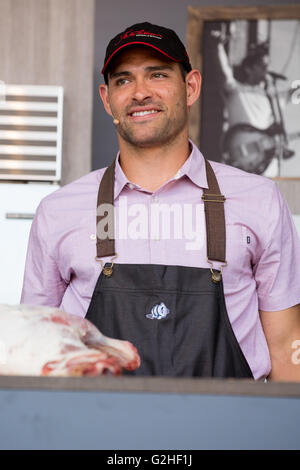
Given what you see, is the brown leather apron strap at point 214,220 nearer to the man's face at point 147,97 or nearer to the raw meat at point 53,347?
the man's face at point 147,97

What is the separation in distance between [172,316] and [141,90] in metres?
0.56

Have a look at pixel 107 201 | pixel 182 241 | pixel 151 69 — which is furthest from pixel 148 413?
pixel 151 69

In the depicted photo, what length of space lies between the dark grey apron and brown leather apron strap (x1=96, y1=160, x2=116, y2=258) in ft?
0.14

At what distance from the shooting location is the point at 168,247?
1562mm

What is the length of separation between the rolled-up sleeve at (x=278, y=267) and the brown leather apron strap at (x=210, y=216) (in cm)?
12

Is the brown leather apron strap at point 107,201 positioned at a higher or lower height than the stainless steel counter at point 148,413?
higher

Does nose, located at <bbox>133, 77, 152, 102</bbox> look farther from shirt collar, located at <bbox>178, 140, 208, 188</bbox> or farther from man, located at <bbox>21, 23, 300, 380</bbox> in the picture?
shirt collar, located at <bbox>178, 140, 208, 188</bbox>

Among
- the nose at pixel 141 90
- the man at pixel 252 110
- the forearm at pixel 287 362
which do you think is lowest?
the forearm at pixel 287 362

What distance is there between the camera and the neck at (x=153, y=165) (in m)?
1.67

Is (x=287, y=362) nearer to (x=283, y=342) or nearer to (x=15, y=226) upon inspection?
(x=283, y=342)

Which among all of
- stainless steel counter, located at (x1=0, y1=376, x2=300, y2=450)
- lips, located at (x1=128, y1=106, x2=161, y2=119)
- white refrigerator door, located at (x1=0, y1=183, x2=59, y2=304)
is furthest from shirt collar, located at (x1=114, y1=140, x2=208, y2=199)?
white refrigerator door, located at (x1=0, y1=183, x2=59, y2=304)

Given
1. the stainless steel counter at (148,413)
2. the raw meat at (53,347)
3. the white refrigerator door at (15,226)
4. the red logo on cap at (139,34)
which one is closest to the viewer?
the stainless steel counter at (148,413)

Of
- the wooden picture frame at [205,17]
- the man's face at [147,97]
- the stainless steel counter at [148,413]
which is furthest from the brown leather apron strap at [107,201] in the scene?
the wooden picture frame at [205,17]

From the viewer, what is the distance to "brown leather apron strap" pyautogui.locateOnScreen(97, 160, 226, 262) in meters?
1.52
